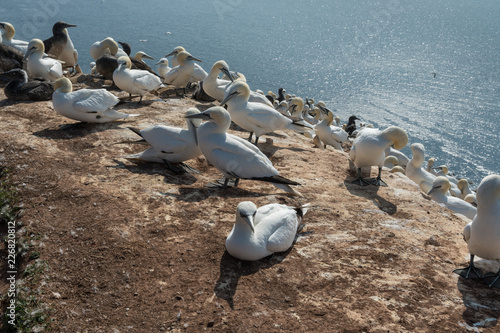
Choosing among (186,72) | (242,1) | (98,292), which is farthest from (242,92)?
(242,1)

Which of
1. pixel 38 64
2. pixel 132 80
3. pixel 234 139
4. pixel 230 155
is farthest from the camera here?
pixel 38 64

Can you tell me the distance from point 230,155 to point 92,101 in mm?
3308

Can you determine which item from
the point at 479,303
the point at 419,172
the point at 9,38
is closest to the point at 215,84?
the point at 419,172

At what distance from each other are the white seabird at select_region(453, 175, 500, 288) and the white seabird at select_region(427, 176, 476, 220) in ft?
16.7

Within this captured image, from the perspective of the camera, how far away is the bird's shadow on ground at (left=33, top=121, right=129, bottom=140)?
310 inches

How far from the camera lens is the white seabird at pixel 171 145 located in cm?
683

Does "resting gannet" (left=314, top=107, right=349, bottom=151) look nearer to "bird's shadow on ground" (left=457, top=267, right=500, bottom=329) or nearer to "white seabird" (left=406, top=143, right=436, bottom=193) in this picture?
"white seabird" (left=406, top=143, right=436, bottom=193)

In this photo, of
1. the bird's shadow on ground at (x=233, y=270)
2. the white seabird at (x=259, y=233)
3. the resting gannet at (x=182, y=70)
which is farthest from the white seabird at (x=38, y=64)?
the bird's shadow on ground at (x=233, y=270)

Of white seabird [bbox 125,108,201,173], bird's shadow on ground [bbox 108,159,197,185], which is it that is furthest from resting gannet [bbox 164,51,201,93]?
bird's shadow on ground [bbox 108,159,197,185]

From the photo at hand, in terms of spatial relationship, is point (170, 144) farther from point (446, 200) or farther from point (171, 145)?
point (446, 200)

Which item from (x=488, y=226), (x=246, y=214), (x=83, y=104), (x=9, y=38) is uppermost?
(x=488, y=226)

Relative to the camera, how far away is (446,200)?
990cm

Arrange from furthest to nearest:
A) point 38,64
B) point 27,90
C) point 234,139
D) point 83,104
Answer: point 38,64
point 27,90
point 83,104
point 234,139

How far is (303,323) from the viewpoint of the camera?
404 cm
